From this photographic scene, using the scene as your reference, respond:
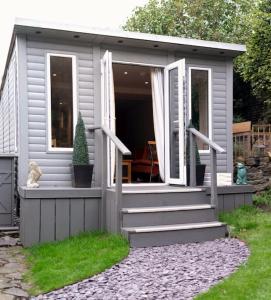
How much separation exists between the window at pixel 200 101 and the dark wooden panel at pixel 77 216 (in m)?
2.41

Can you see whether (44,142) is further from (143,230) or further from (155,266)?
(155,266)

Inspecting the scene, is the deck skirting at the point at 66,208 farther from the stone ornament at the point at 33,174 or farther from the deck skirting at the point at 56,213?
the stone ornament at the point at 33,174

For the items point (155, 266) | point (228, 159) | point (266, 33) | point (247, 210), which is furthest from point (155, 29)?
point (155, 266)

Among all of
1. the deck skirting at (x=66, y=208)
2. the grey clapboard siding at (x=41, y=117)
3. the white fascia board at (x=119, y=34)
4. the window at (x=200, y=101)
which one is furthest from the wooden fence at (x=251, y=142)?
the grey clapboard siding at (x=41, y=117)

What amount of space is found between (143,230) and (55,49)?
3.07 m

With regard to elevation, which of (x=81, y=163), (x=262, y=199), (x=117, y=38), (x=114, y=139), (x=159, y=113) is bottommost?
(x=262, y=199)

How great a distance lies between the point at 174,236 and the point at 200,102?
281cm

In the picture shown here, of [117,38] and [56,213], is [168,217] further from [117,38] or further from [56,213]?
[117,38]

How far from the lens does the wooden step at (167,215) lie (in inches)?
217

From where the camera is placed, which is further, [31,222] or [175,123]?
[175,123]

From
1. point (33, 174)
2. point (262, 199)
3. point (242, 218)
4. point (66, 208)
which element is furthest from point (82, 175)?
point (262, 199)

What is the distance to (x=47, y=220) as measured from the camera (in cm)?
577

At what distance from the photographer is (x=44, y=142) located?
6438 millimetres

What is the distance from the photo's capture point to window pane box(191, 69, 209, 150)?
7.34 meters
